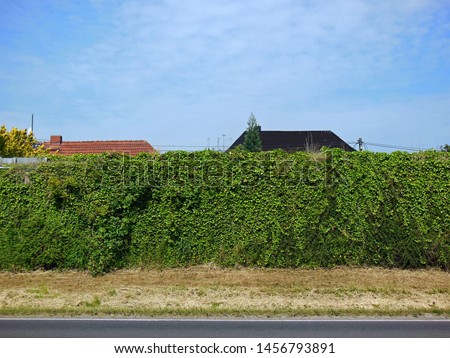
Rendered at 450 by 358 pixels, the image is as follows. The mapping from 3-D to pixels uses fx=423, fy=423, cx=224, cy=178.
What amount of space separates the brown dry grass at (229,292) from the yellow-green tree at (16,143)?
17497 mm

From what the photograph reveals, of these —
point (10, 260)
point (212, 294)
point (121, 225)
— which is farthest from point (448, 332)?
point (10, 260)

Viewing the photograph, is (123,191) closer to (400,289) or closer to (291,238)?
(291,238)

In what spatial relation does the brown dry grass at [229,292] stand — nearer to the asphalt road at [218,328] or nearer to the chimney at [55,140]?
the asphalt road at [218,328]

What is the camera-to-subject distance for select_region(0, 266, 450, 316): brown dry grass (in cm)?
874

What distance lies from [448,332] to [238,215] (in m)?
6.33

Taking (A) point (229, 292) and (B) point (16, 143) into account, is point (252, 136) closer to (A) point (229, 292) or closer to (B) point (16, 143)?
(B) point (16, 143)

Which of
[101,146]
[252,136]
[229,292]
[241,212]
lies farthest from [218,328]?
[252,136]

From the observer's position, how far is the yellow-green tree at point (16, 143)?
27.1 m

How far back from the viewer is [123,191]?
12055 millimetres

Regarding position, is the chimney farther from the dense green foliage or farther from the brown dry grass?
the brown dry grass

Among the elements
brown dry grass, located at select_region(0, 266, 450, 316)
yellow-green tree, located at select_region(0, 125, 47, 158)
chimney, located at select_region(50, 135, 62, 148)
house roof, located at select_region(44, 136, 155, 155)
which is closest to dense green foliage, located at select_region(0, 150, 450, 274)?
brown dry grass, located at select_region(0, 266, 450, 316)

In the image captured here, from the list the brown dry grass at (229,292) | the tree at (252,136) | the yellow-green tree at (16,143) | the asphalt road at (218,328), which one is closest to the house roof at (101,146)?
the yellow-green tree at (16,143)

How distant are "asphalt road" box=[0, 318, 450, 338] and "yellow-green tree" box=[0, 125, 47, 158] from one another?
69.5 ft

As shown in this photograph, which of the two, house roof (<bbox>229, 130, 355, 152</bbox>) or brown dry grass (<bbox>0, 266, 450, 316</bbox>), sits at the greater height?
house roof (<bbox>229, 130, 355, 152</bbox>)
